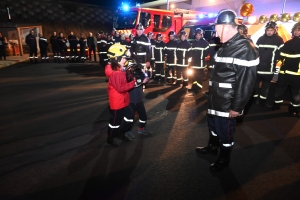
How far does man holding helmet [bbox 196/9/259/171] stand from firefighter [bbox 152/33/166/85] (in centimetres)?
612

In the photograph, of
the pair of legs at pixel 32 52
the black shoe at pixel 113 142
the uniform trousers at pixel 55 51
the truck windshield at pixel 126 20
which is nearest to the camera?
the black shoe at pixel 113 142

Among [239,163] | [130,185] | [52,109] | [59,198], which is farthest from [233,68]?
[52,109]

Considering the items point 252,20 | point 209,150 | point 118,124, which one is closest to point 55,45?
point 252,20

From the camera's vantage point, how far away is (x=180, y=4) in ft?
66.5

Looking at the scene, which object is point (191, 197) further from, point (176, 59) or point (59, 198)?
point (176, 59)

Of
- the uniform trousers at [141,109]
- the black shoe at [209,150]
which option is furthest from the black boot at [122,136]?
the black shoe at [209,150]

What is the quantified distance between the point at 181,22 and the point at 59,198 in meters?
12.5

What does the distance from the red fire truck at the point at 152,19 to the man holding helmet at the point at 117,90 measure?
915 centimetres

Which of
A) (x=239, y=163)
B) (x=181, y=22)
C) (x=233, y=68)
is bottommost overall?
(x=239, y=163)

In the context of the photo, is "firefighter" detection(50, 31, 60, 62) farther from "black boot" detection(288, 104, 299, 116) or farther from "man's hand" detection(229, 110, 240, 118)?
"man's hand" detection(229, 110, 240, 118)

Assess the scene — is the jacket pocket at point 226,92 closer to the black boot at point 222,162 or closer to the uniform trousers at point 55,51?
the black boot at point 222,162

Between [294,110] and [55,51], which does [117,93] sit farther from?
[55,51]

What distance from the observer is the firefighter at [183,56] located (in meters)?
8.01

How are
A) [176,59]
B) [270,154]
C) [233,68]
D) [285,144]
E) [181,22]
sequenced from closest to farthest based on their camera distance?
[233,68] → [270,154] → [285,144] → [176,59] → [181,22]
